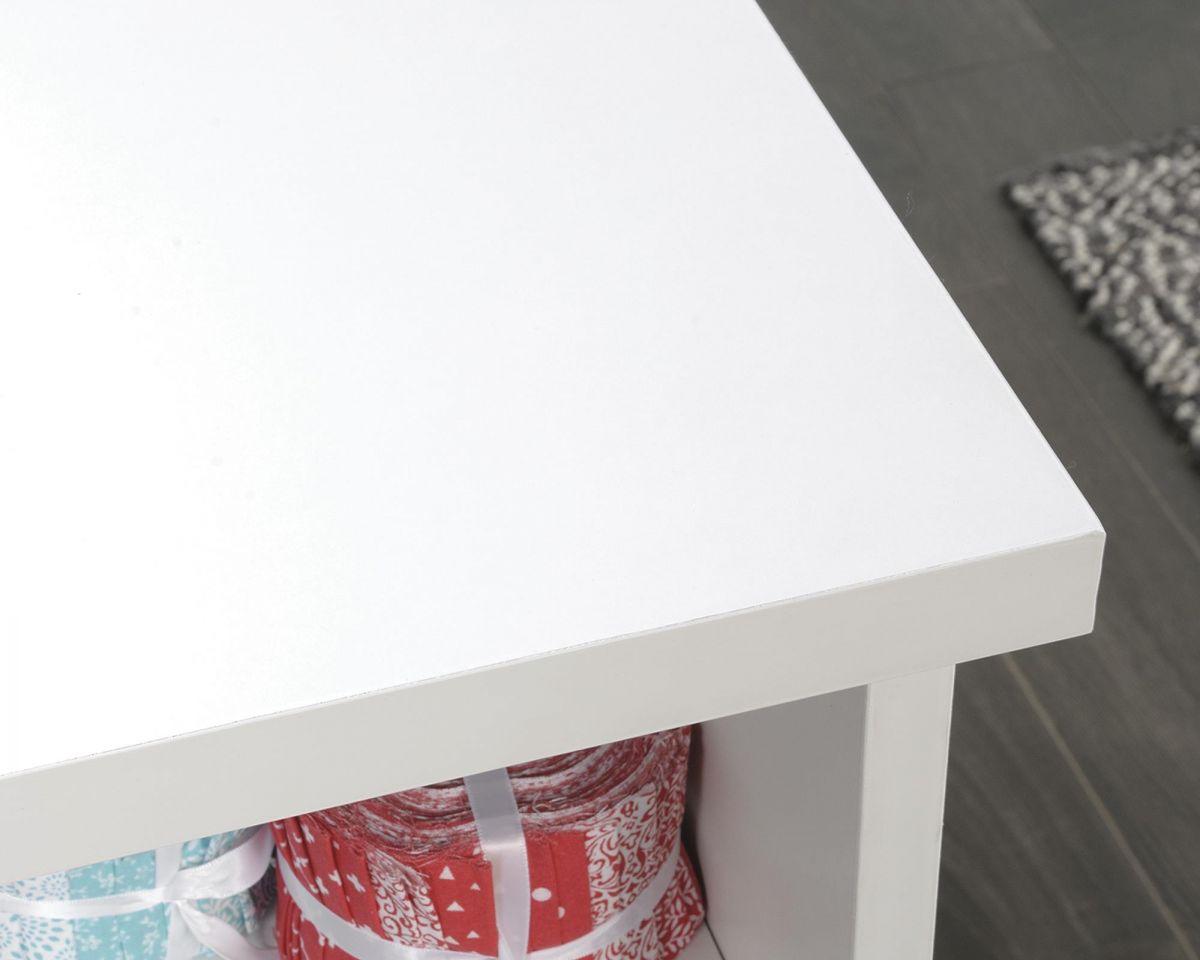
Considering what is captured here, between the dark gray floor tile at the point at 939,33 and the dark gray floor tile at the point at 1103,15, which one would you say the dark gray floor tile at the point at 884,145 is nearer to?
the dark gray floor tile at the point at 939,33

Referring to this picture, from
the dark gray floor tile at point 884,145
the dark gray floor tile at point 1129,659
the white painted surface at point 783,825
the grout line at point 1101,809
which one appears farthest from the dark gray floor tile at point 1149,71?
the white painted surface at point 783,825

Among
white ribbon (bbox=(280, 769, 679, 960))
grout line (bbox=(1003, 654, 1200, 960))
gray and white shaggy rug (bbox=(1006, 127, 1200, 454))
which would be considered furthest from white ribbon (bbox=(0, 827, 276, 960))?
gray and white shaggy rug (bbox=(1006, 127, 1200, 454))

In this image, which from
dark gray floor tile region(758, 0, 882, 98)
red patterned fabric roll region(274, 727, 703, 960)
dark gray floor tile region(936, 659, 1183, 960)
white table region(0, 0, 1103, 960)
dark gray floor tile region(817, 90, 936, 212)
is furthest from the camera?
dark gray floor tile region(758, 0, 882, 98)

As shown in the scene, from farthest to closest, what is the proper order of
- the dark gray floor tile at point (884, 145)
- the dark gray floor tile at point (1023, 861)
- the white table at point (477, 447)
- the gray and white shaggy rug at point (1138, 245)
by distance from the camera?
1. the dark gray floor tile at point (884, 145)
2. the gray and white shaggy rug at point (1138, 245)
3. the dark gray floor tile at point (1023, 861)
4. the white table at point (477, 447)

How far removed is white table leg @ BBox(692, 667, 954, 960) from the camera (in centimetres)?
54

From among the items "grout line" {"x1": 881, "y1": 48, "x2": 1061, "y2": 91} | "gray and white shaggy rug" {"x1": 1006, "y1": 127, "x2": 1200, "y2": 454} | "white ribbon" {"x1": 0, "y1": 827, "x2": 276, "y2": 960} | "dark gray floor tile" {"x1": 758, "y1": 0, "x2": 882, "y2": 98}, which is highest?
"dark gray floor tile" {"x1": 758, "y1": 0, "x2": 882, "y2": 98}

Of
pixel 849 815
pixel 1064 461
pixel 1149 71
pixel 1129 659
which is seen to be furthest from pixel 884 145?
pixel 849 815

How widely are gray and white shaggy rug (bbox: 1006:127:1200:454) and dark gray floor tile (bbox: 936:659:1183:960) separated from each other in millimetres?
377

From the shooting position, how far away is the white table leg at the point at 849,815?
1.78 ft

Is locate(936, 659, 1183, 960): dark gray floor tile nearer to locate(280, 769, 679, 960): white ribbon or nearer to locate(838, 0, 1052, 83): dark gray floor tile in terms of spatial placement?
locate(280, 769, 679, 960): white ribbon

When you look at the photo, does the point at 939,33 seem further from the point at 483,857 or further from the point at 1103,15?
the point at 483,857

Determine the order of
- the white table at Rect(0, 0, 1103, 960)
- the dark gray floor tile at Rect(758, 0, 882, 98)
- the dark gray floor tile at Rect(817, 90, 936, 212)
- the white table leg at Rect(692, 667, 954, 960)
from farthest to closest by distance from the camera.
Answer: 1. the dark gray floor tile at Rect(758, 0, 882, 98)
2. the dark gray floor tile at Rect(817, 90, 936, 212)
3. the white table leg at Rect(692, 667, 954, 960)
4. the white table at Rect(0, 0, 1103, 960)

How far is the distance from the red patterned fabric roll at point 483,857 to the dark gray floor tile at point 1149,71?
1.25 m

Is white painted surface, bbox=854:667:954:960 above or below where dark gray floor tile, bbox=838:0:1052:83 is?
below
